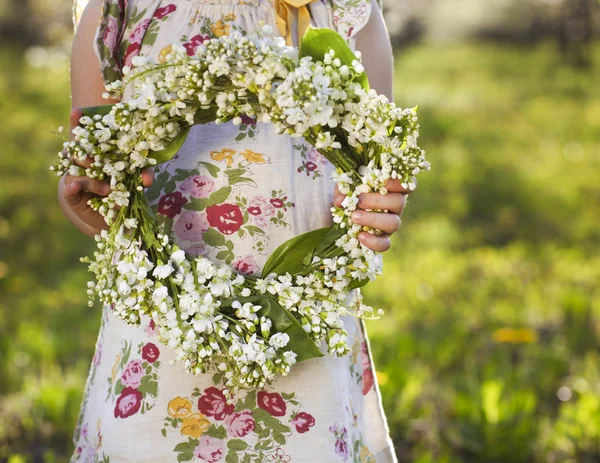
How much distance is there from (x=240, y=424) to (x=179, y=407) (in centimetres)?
14

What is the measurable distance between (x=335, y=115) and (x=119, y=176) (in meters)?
0.45

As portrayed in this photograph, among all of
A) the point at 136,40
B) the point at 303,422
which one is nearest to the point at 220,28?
the point at 136,40

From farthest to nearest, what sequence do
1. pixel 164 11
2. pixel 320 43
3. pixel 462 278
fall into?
pixel 462 278 → pixel 164 11 → pixel 320 43

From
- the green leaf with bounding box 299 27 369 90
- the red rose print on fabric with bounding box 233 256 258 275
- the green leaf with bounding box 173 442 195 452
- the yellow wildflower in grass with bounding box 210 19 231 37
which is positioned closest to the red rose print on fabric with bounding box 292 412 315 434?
the green leaf with bounding box 173 442 195 452

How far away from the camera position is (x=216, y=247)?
5.47 feet

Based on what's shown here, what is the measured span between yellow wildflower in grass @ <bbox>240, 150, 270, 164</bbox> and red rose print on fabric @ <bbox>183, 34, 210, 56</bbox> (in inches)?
9.9

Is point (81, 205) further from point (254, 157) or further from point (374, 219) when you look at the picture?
point (374, 219)

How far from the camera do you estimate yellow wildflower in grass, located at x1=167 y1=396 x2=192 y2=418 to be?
1648 millimetres

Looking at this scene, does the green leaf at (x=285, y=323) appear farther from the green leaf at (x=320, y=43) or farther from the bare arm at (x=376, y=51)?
the bare arm at (x=376, y=51)

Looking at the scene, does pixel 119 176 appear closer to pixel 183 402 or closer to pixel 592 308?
pixel 183 402

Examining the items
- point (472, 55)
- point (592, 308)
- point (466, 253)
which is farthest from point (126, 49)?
point (472, 55)

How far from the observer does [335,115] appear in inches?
55.6

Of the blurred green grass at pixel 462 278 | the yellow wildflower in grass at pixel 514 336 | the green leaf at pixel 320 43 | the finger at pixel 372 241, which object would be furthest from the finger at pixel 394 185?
the yellow wildflower in grass at pixel 514 336

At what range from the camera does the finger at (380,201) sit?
4.95 ft
